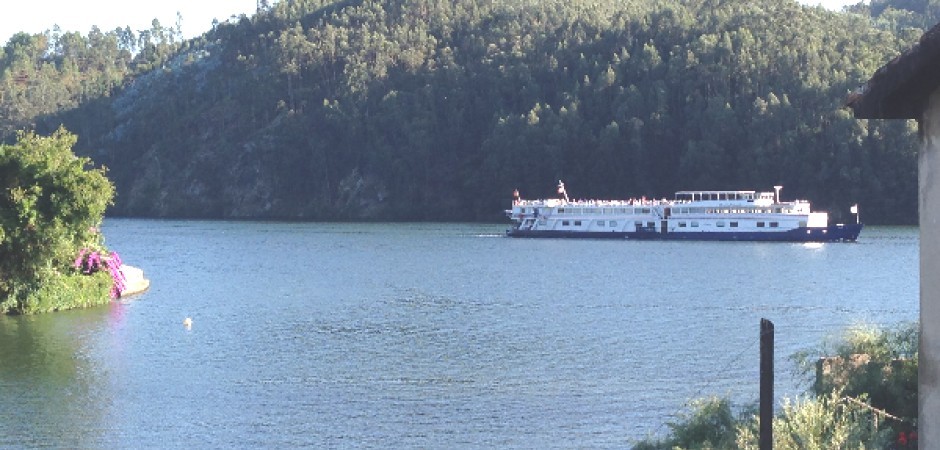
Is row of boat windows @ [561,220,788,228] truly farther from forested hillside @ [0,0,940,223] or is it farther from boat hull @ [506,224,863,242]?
forested hillside @ [0,0,940,223]

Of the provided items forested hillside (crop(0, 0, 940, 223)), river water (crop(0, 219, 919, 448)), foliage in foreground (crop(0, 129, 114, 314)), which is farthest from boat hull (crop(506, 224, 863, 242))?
foliage in foreground (crop(0, 129, 114, 314))

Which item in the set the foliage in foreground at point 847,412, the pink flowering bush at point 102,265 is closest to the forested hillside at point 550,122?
the pink flowering bush at point 102,265

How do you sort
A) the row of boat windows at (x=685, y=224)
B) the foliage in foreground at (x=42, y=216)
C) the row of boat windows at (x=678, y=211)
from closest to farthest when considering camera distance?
the foliage in foreground at (x=42, y=216), the row of boat windows at (x=685, y=224), the row of boat windows at (x=678, y=211)

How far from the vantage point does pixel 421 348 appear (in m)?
43.4

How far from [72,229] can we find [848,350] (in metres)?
34.5

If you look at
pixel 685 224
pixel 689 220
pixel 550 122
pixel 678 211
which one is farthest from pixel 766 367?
pixel 550 122

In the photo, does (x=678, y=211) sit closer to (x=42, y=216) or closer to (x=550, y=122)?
(x=550, y=122)

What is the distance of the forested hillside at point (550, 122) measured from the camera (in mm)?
136875

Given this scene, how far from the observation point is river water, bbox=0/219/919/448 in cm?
2991

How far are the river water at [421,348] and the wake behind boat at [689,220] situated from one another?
22728mm

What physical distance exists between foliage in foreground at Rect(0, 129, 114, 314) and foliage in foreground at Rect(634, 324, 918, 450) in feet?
103

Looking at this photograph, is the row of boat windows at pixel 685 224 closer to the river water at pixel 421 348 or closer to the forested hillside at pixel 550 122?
the forested hillside at pixel 550 122

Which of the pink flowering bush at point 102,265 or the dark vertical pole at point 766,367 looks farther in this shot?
the pink flowering bush at point 102,265

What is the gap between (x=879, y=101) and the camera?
1073 centimetres
